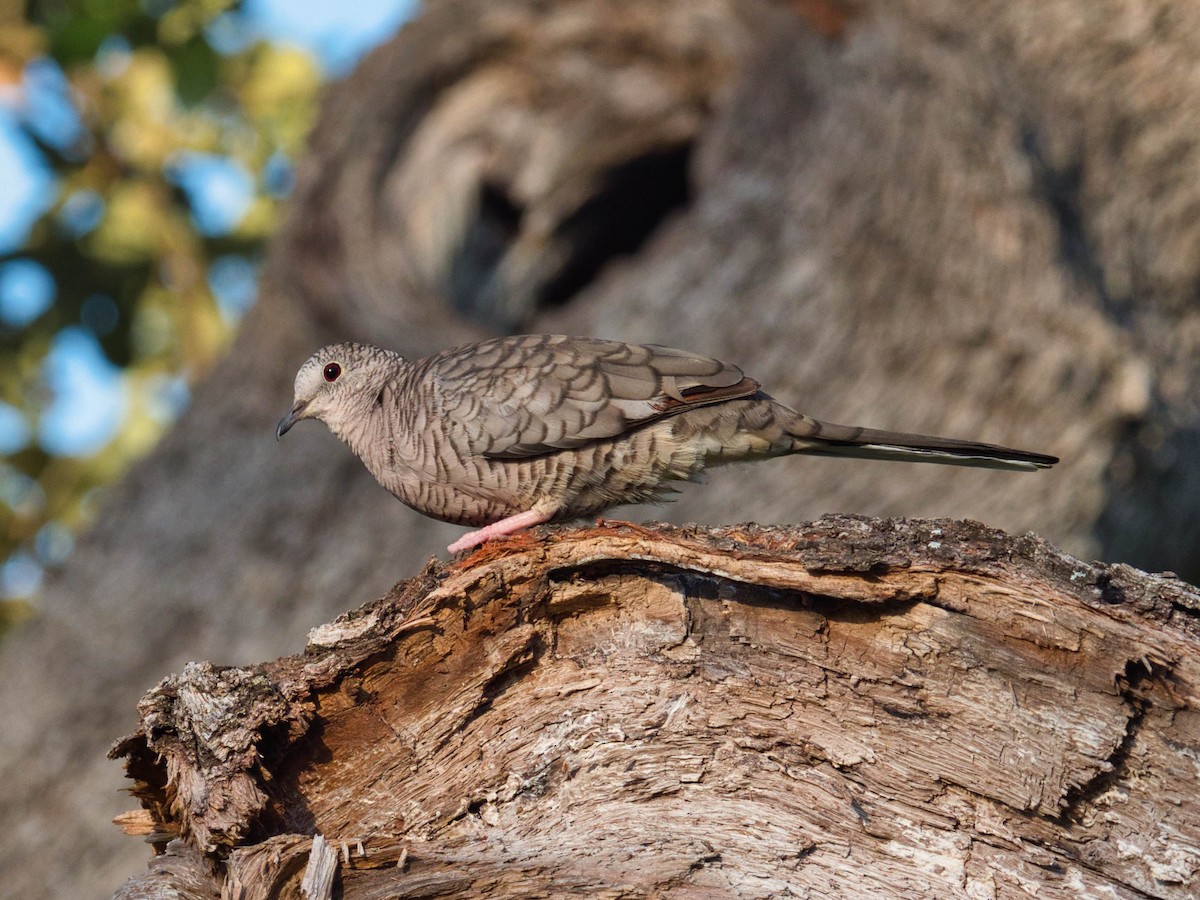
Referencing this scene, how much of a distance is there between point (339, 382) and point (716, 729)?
7.24 ft

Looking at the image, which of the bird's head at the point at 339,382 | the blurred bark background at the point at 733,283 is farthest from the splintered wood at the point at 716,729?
the blurred bark background at the point at 733,283

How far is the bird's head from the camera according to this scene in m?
4.45

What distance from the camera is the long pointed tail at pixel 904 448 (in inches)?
141

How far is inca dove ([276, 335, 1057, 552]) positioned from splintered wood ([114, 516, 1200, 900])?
74 centimetres

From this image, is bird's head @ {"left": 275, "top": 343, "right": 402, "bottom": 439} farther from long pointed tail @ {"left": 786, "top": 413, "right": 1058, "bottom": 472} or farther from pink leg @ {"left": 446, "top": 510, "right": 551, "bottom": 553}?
long pointed tail @ {"left": 786, "top": 413, "right": 1058, "bottom": 472}

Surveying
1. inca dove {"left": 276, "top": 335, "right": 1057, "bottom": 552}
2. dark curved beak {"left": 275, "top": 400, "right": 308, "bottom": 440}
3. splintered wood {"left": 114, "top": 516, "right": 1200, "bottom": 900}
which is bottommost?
splintered wood {"left": 114, "top": 516, "right": 1200, "bottom": 900}

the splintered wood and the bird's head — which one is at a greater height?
the bird's head

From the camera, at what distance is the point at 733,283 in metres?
6.33

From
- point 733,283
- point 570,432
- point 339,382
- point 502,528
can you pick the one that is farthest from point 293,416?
point 733,283

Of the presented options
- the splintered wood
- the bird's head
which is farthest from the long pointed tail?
the bird's head

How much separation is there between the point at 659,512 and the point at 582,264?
236cm

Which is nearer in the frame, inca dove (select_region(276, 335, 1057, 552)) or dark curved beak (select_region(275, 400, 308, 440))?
inca dove (select_region(276, 335, 1057, 552))

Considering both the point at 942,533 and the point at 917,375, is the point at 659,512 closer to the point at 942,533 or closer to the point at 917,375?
the point at 917,375

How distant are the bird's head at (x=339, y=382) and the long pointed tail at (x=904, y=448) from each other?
1530 millimetres
